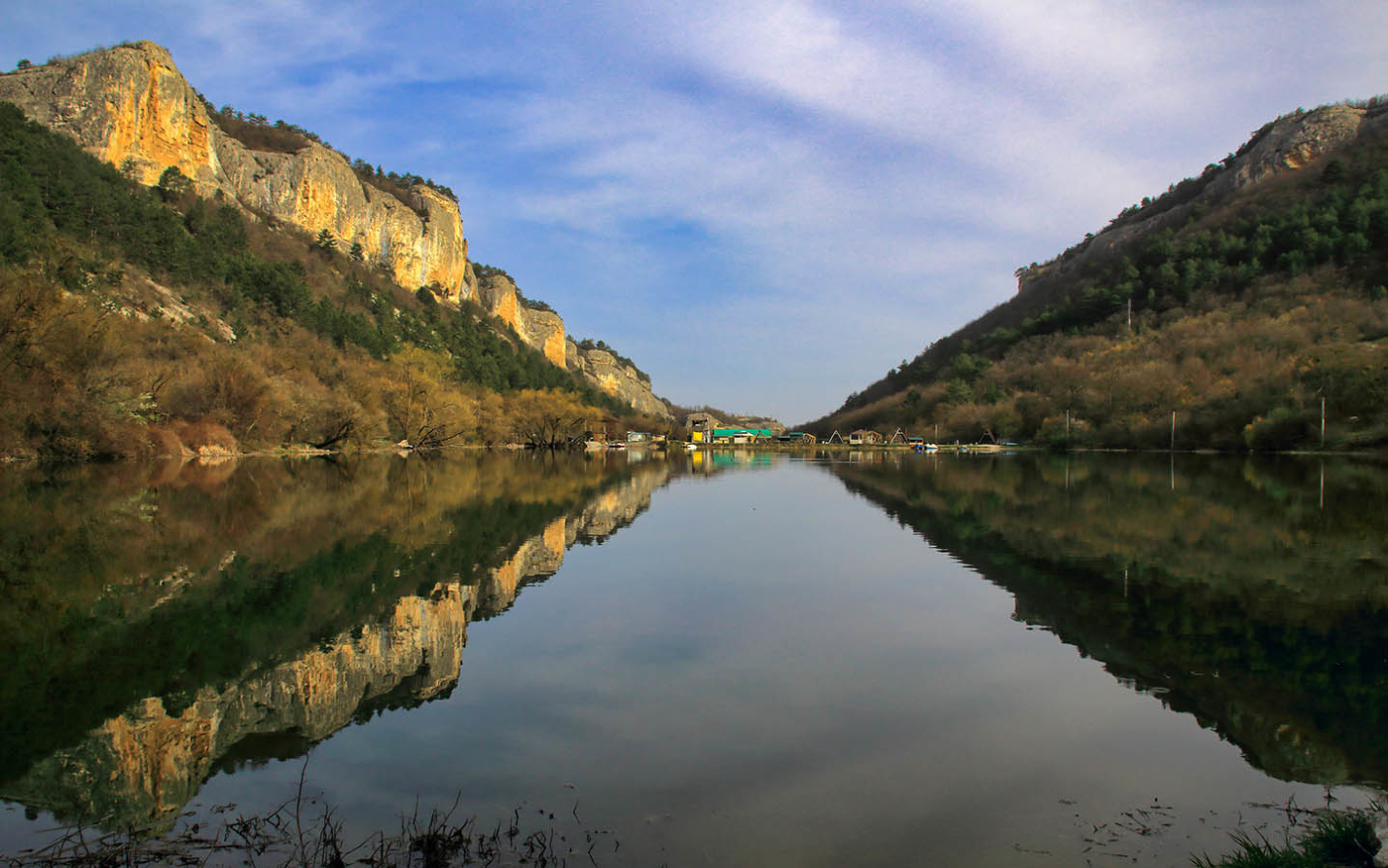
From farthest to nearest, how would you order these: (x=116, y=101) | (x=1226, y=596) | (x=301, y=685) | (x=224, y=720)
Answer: (x=116, y=101) → (x=1226, y=596) → (x=301, y=685) → (x=224, y=720)

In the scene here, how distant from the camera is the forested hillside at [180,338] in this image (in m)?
29.1

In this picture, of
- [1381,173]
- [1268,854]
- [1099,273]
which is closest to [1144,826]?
[1268,854]

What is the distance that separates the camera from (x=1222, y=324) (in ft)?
228

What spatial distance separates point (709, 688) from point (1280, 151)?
117 m

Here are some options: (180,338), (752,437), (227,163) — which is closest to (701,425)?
(752,437)

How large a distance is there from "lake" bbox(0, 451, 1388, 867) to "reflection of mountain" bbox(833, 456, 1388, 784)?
5 centimetres

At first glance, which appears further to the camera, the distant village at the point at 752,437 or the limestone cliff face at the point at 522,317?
the limestone cliff face at the point at 522,317

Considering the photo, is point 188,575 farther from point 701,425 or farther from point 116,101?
point 701,425

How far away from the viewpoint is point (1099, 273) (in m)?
106

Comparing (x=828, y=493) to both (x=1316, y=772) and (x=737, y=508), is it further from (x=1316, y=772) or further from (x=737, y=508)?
(x=1316, y=772)

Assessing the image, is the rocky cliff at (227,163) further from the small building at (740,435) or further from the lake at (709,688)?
the lake at (709,688)

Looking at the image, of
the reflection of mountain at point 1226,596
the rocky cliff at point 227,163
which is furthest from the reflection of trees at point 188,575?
the rocky cliff at point 227,163

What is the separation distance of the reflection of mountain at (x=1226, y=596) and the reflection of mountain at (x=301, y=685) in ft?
20.5

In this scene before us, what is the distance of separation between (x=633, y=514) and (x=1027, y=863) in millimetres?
16983
